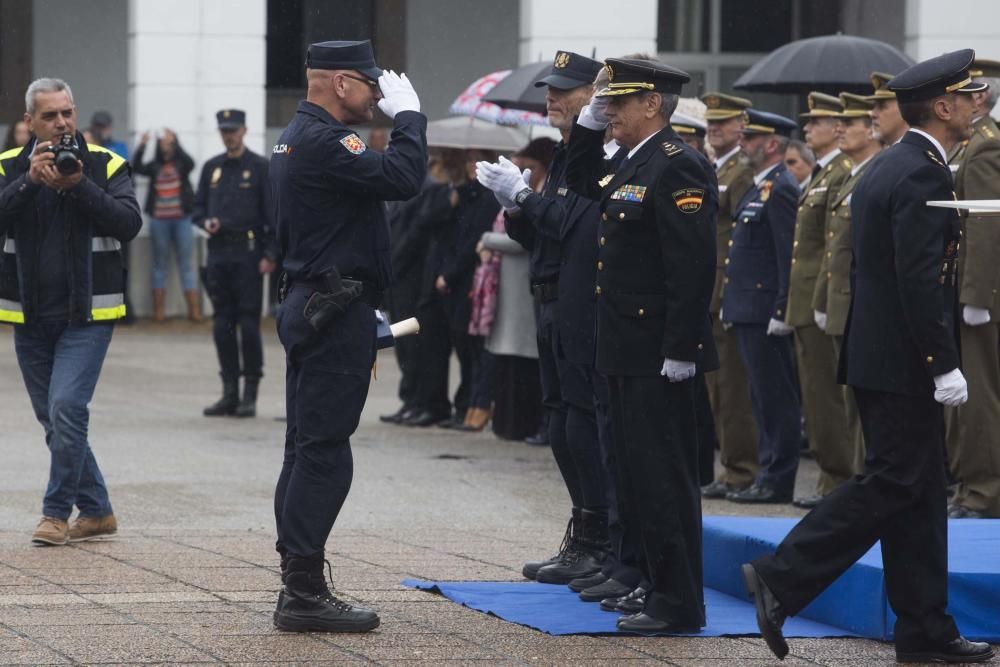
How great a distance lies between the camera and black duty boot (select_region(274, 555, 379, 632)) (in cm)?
609

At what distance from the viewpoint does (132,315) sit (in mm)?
20078

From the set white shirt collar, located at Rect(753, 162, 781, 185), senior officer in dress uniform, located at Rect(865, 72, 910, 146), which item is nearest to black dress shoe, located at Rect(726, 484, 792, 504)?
white shirt collar, located at Rect(753, 162, 781, 185)

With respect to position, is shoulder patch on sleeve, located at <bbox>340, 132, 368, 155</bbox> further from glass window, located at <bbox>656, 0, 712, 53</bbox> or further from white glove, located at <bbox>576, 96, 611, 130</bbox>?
glass window, located at <bbox>656, 0, 712, 53</bbox>

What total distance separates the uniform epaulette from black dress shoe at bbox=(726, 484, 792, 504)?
12.1 feet

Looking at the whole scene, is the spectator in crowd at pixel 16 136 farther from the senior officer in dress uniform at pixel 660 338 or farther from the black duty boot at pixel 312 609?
the senior officer in dress uniform at pixel 660 338

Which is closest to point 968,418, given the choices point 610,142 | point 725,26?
point 610,142

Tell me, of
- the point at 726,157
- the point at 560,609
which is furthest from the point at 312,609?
the point at 726,157

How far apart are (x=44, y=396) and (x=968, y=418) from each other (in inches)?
156

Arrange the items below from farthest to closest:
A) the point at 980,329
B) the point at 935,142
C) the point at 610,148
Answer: the point at 980,329 < the point at 610,148 < the point at 935,142

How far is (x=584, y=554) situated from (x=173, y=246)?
13636mm

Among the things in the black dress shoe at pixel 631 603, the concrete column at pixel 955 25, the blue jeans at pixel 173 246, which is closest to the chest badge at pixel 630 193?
the black dress shoe at pixel 631 603

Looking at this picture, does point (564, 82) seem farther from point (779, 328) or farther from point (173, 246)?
point (173, 246)

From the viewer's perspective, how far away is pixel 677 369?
603 centimetres

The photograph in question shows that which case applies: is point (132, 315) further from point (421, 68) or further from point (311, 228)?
point (311, 228)
